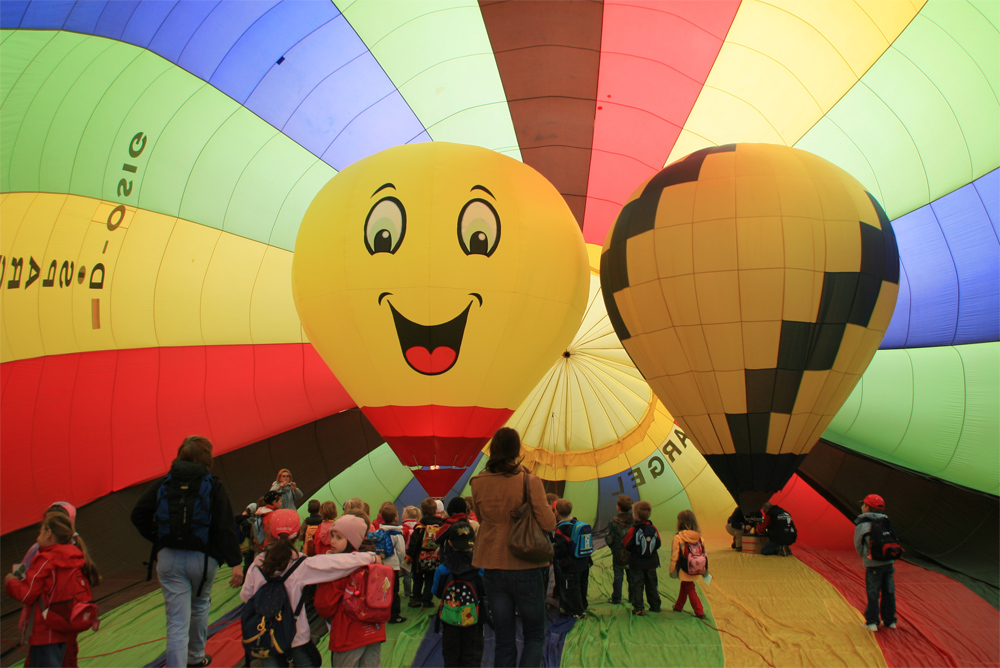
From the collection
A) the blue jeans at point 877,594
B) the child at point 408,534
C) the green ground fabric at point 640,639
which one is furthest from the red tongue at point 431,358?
the blue jeans at point 877,594

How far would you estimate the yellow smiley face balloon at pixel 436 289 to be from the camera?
3.99 meters

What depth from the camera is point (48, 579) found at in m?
2.61

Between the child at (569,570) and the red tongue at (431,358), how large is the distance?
3.89 feet

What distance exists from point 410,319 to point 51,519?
2075 millimetres

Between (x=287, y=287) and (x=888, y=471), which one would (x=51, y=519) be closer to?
(x=287, y=287)

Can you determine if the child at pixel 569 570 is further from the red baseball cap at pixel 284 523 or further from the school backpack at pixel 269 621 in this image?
the school backpack at pixel 269 621

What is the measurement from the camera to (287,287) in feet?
19.0

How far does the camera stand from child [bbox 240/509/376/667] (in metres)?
2.52

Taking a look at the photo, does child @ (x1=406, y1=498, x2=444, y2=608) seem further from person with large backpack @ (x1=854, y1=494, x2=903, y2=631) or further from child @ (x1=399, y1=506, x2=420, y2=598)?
person with large backpack @ (x1=854, y1=494, x2=903, y2=631)

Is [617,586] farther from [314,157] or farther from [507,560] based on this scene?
[314,157]

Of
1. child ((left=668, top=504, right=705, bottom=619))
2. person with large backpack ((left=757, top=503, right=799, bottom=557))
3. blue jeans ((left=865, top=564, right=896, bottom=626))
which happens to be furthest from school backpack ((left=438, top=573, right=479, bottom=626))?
person with large backpack ((left=757, top=503, right=799, bottom=557))

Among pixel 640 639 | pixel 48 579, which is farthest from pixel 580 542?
pixel 48 579

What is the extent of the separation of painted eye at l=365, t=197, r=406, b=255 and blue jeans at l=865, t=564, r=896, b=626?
139 inches

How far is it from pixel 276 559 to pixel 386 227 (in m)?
2.21
